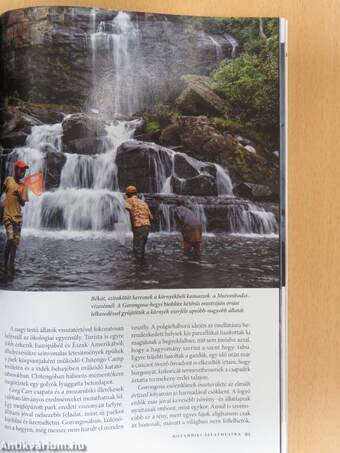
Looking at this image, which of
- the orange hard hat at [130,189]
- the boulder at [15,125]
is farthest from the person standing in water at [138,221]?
the boulder at [15,125]

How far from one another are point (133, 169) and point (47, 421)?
24 centimetres

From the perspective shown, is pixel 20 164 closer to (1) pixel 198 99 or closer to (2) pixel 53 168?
(2) pixel 53 168

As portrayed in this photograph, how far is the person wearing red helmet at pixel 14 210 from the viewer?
40cm

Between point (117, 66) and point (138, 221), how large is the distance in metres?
0.14

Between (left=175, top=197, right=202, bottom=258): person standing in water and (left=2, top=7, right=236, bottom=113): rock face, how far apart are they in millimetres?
105

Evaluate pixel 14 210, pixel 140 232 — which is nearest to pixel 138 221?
pixel 140 232

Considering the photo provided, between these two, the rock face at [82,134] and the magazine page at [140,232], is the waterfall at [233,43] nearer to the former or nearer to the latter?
the magazine page at [140,232]

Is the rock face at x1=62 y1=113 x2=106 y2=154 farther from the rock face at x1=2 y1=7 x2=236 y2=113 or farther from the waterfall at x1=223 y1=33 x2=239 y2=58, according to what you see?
the waterfall at x1=223 y1=33 x2=239 y2=58

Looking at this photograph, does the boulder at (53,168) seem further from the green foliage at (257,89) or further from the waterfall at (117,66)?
the green foliage at (257,89)

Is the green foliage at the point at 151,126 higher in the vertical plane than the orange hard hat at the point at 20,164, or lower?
higher

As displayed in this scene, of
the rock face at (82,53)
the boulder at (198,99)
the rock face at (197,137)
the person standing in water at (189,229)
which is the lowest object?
the person standing in water at (189,229)

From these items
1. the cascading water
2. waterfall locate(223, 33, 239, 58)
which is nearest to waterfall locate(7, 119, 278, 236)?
the cascading water

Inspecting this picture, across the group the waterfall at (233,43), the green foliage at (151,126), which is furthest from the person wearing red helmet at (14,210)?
the waterfall at (233,43)

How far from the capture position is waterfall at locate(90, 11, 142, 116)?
1.33ft
